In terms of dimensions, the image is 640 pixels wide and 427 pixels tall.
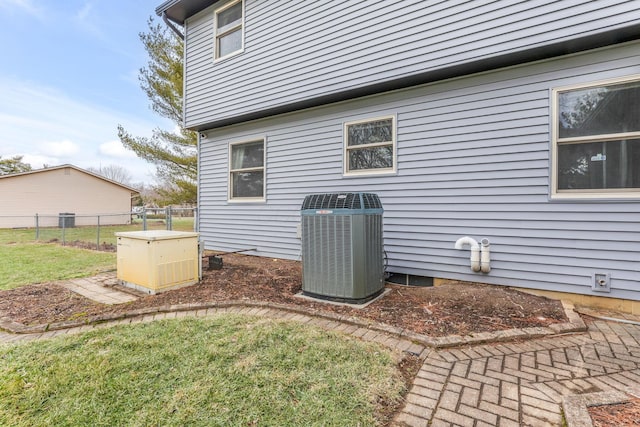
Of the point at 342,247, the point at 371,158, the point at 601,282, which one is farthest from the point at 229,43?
the point at 601,282

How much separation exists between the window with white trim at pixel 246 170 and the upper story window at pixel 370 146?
2.08m

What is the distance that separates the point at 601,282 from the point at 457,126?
247cm

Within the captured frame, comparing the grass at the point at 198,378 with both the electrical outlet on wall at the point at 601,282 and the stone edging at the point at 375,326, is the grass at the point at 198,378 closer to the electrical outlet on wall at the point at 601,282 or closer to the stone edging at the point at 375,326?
the stone edging at the point at 375,326

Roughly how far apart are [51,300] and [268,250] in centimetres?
338

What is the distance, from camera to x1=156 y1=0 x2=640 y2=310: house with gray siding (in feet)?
10.9

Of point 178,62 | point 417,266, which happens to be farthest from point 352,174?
point 178,62

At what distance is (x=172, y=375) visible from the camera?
2006 mm

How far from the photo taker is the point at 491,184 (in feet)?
13.0

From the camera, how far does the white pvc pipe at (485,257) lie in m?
3.88

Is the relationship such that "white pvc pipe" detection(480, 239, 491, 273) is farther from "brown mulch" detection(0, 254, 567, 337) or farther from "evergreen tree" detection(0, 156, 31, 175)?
"evergreen tree" detection(0, 156, 31, 175)

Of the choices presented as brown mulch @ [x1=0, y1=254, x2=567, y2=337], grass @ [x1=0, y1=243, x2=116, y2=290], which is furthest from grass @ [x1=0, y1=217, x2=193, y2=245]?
brown mulch @ [x1=0, y1=254, x2=567, y2=337]

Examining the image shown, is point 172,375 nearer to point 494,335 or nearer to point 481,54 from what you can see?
point 494,335

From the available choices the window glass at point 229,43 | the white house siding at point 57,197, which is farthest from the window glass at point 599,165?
the white house siding at point 57,197

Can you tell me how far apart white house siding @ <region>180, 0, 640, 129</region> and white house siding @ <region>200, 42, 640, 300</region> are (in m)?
0.37
